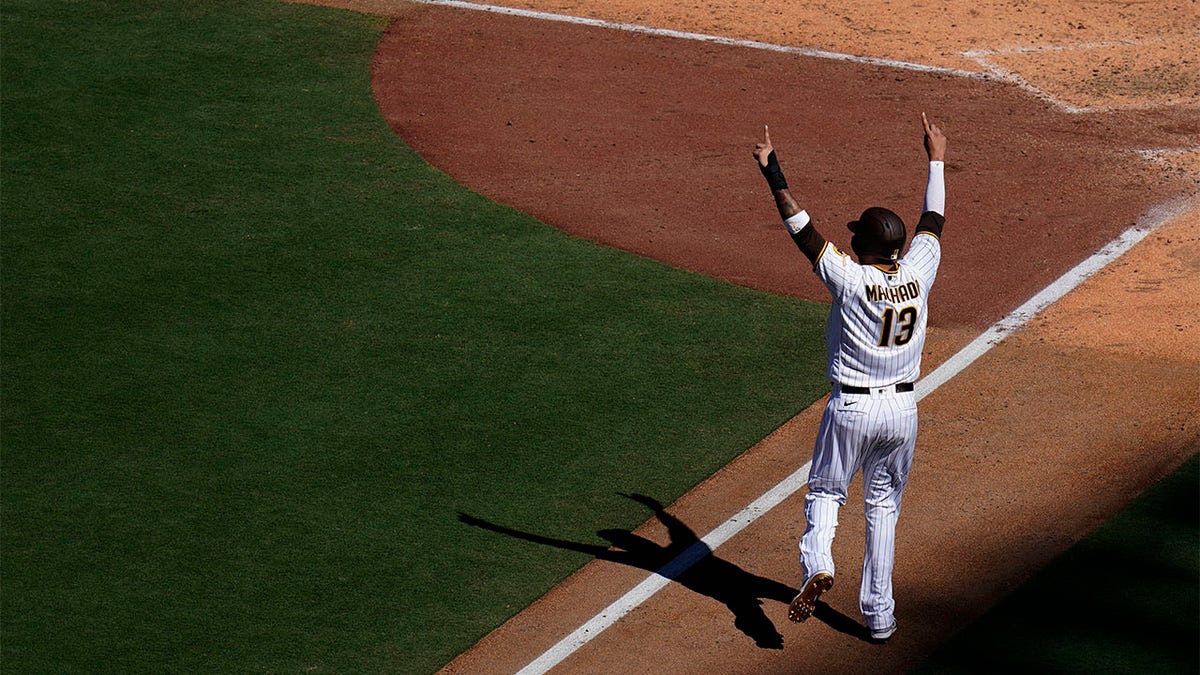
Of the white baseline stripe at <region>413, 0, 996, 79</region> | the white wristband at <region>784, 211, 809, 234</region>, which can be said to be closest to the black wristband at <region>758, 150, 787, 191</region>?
the white wristband at <region>784, 211, 809, 234</region>

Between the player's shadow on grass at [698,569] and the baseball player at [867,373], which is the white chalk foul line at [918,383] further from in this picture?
the baseball player at [867,373]

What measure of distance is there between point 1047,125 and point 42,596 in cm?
928

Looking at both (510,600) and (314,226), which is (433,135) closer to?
(314,226)

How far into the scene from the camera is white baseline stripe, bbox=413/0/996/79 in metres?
14.1

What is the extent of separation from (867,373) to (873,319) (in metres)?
0.25

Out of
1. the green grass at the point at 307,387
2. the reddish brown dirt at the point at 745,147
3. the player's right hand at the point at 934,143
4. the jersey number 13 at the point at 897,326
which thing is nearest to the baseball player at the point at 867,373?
the jersey number 13 at the point at 897,326

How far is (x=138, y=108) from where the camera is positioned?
13.4 meters

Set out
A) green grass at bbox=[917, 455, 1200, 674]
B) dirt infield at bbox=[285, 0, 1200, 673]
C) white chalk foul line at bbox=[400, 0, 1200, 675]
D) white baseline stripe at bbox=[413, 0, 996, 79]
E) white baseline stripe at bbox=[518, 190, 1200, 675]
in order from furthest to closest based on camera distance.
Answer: white baseline stripe at bbox=[413, 0, 996, 79]
dirt infield at bbox=[285, 0, 1200, 673]
white chalk foul line at bbox=[400, 0, 1200, 675]
white baseline stripe at bbox=[518, 190, 1200, 675]
green grass at bbox=[917, 455, 1200, 674]

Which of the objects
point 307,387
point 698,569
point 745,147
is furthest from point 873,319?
point 745,147

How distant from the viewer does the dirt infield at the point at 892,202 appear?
7.07 m

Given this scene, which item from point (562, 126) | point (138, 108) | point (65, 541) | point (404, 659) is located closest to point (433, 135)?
point (562, 126)

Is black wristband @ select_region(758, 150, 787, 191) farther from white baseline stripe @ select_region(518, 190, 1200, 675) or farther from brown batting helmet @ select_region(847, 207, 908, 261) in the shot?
white baseline stripe @ select_region(518, 190, 1200, 675)

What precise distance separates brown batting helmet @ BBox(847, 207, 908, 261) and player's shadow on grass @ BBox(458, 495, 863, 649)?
1857 mm

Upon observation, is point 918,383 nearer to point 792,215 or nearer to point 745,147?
point 792,215
